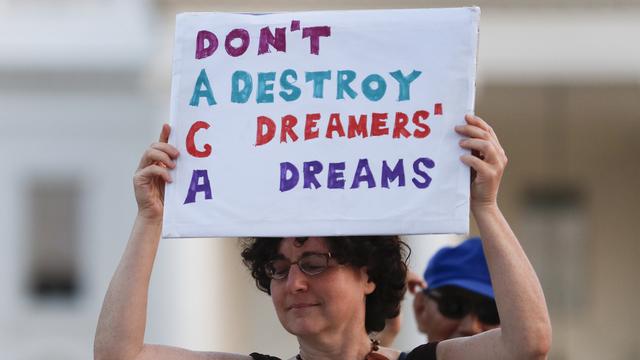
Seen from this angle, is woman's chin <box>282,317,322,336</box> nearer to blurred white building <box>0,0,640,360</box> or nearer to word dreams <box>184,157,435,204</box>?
word dreams <box>184,157,435,204</box>

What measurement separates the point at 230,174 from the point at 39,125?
62.5 ft

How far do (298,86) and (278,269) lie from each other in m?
0.42

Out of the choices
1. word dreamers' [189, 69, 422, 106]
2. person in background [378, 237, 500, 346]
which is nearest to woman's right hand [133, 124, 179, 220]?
word dreamers' [189, 69, 422, 106]

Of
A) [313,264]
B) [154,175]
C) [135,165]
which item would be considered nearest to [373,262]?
[313,264]

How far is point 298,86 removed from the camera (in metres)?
4.36

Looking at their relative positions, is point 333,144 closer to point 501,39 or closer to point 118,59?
point 501,39

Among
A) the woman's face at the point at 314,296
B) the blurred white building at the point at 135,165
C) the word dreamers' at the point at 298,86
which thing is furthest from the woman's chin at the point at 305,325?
the blurred white building at the point at 135,165

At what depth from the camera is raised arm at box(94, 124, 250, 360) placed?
4344mm

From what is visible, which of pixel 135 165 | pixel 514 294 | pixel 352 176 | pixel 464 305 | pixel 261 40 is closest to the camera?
pixel 514 294

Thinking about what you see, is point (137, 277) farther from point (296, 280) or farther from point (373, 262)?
point (373, 262)

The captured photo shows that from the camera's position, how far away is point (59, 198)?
77.2ft

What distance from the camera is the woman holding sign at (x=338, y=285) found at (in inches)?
164

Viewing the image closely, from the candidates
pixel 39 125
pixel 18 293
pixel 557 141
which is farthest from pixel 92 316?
pixel 557 141

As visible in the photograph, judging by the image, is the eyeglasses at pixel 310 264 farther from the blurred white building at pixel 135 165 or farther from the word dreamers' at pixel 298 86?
the blurred white building at pixel 135 165
